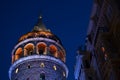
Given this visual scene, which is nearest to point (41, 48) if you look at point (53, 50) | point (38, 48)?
point (38, 48)

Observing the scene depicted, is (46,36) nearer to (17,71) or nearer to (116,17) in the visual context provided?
(17,71)

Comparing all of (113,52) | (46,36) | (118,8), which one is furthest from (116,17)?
(46,36)

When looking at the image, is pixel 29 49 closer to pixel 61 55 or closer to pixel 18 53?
pixel 18 53

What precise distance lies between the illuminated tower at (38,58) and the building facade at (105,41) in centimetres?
1568

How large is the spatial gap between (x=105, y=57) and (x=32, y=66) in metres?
24.1

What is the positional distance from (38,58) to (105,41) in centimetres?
2447

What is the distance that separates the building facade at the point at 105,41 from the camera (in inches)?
1436

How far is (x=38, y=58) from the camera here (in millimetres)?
61969

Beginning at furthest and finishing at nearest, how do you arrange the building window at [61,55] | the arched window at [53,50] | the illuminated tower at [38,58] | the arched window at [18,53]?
1. the building window at [61,55]
2. the arched window at [53,50]
3. the arched window at [18,53]
4. the illuminated tower at [38,58]

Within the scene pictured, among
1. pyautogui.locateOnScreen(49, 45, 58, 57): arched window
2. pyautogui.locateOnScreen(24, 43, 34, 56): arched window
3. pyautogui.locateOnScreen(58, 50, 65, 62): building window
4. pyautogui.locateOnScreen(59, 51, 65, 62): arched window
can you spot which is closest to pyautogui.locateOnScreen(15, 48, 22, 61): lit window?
pyautogui.locateOnScreen(24, 43, 34, 56): arched window

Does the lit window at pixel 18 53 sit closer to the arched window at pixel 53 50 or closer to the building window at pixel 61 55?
the arched window at pixel 53 50

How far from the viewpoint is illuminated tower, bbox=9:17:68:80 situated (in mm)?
60500

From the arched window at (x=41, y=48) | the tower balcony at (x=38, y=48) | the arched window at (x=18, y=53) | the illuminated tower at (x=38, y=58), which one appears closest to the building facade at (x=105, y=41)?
the illuminated tower at (x=38, y=58)

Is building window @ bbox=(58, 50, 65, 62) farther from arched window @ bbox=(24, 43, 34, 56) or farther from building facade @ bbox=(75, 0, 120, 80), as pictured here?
building facade @ bbox=(75, 0, 120, 80)
